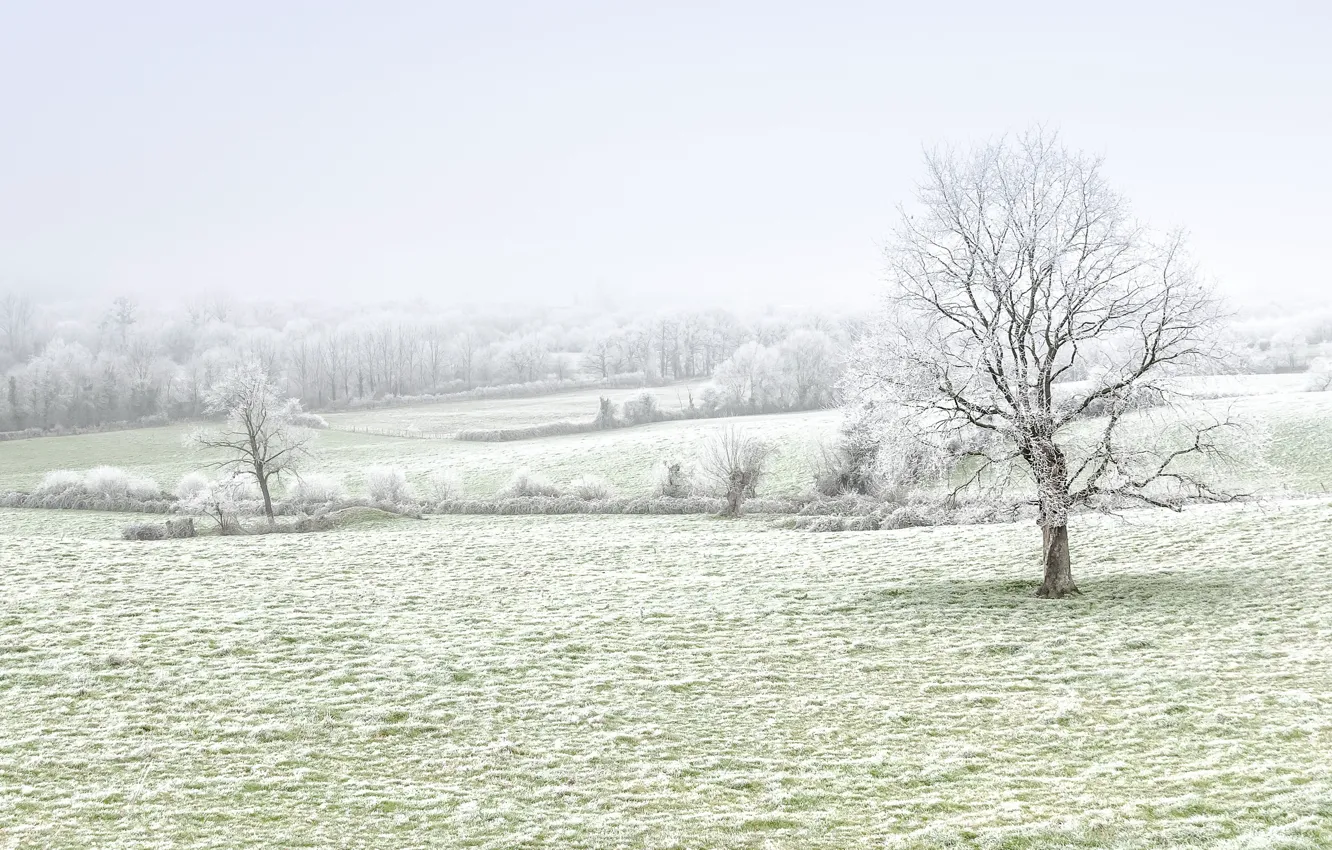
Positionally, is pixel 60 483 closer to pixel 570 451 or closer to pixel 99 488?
pixel 99 488

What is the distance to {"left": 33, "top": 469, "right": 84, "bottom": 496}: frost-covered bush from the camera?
60594mm

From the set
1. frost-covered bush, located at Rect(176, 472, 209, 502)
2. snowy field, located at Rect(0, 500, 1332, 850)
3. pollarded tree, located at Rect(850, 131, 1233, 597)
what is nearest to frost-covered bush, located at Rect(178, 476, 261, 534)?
frost-covered bush, located at Rect(176, 472, 209, 502)

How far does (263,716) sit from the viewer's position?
53.5 feet

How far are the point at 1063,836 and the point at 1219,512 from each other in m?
27.4

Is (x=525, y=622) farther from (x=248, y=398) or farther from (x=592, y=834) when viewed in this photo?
(x=248, y=398)

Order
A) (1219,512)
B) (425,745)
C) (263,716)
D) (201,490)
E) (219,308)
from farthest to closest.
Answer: (219,308), (201,490), (1219,512), (263,716), (425,745)

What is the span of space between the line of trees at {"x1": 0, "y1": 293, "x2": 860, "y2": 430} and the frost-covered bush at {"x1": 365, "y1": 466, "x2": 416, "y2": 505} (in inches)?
1634

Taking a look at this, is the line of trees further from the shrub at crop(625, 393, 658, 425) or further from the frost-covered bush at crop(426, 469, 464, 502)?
the frost-covered bush at crop(426, 469, 464, 502)

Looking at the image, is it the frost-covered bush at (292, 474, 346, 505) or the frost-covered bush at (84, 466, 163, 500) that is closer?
the frost-covered bush at (292, 474, 346, 505)

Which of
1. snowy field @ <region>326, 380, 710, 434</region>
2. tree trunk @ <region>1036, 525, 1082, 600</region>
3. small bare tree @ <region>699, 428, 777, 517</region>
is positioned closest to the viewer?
tree trunk @ <region>1036, 525, 1082, 600</region>

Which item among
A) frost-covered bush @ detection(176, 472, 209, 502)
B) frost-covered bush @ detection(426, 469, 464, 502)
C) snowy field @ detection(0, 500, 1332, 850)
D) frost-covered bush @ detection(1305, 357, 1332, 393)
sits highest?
frost-covered bush @ detection(1305, 357, 1332, 393)

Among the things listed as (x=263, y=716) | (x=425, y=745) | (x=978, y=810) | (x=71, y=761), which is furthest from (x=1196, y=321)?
(x=71, y=761)

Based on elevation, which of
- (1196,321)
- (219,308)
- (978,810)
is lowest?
(978,810)

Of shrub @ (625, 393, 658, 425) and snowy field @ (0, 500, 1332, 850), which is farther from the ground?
shrub @ (625, 393, 658, 425)
